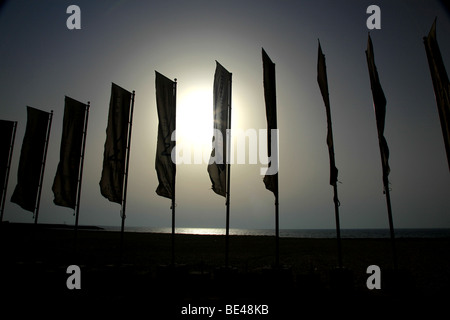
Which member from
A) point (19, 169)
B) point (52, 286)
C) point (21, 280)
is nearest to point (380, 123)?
point (52, 286)

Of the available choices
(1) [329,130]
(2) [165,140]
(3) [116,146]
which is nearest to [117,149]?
(3) [116,146]

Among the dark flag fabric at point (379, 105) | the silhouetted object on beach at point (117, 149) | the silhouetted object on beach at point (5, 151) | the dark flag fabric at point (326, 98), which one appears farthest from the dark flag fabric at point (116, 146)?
the dark flag fabric at point (379, 105)

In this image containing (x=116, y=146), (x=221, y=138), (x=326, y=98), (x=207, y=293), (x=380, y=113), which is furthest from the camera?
(x=116, y=146)

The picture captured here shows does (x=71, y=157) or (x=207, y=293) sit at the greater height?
(x=71, y=157)

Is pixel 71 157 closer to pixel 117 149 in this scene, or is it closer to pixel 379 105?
pixel 117 149

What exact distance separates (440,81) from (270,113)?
20.1 feet

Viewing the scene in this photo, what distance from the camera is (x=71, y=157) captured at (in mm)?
15250

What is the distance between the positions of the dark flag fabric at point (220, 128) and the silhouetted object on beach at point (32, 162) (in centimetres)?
966

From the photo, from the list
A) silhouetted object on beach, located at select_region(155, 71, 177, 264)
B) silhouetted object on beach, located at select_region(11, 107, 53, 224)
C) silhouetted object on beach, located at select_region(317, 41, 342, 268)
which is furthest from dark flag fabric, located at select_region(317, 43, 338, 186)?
silhouetted object on beach, located at select_region(11, 107, 53, 224)

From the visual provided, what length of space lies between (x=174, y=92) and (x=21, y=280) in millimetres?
10290

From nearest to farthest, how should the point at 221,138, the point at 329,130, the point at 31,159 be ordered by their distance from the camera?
1. the point at 329,130
2. the point at 221,138
3. the point at 31,159

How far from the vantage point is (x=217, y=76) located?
1407 cm

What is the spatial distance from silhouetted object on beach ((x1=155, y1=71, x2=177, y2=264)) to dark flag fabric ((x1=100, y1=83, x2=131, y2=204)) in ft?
6.89
